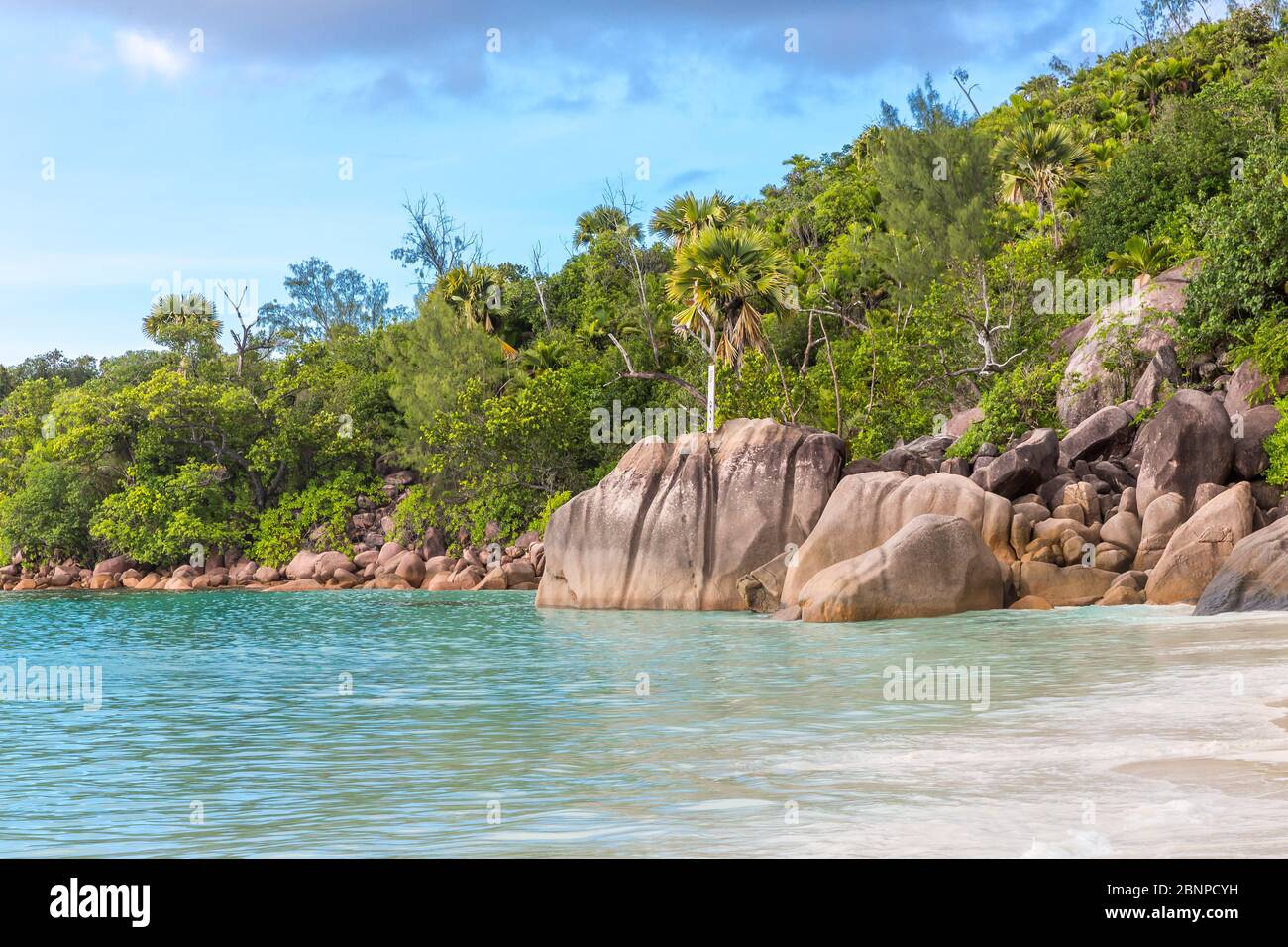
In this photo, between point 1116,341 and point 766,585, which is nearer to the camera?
point 766,585

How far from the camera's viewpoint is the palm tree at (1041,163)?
1854 inches

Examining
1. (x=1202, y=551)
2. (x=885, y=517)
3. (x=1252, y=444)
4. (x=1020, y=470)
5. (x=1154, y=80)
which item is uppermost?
(x=1154, y=80)

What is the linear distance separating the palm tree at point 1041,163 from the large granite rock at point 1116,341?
42.0ft

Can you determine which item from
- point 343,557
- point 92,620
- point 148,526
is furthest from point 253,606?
point 148,526

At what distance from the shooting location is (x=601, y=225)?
202 feet

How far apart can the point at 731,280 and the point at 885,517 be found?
12.7 m

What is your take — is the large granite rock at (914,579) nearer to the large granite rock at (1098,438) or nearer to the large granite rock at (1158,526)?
the large granite rock at (1158,526)

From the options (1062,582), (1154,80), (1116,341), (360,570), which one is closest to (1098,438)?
(1116,341)

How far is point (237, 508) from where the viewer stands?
171 ft

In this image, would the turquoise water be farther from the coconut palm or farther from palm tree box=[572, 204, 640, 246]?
palm tree box=[572, 204, 640, 246]

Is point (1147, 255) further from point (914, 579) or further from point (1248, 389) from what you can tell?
point (914, 579)

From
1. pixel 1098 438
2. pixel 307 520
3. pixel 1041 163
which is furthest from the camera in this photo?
pixel 307 520

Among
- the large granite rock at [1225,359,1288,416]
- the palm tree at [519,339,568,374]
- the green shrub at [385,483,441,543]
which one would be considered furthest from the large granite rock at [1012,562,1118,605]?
the palm tree at [519,339,568,374]
